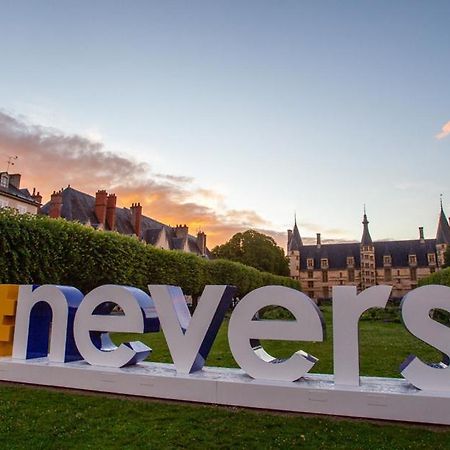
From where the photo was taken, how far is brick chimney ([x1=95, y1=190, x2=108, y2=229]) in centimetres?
4881

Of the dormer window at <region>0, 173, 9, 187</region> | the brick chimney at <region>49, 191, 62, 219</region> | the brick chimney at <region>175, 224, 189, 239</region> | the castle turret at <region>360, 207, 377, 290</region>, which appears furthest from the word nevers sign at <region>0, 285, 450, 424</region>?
the castle turret at <region>360, 207, 377, 290</region>

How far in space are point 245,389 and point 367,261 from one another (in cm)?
10130

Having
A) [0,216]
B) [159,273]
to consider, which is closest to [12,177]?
[159,273]

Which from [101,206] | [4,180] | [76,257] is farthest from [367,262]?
[76,257]

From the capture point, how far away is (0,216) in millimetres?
18203

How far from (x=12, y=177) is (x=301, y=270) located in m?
78.7

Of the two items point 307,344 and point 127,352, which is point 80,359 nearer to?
point 127,352

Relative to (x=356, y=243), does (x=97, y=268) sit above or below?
below

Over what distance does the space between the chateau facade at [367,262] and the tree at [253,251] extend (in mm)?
32823

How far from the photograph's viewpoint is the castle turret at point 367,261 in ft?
340

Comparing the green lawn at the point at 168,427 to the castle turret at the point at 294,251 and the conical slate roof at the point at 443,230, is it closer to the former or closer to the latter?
the conical slate roof at the point at 443,230

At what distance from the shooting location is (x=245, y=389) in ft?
27.7

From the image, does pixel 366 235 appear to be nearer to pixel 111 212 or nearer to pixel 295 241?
pixel 295 241

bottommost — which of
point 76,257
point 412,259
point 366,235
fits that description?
point 76,257
